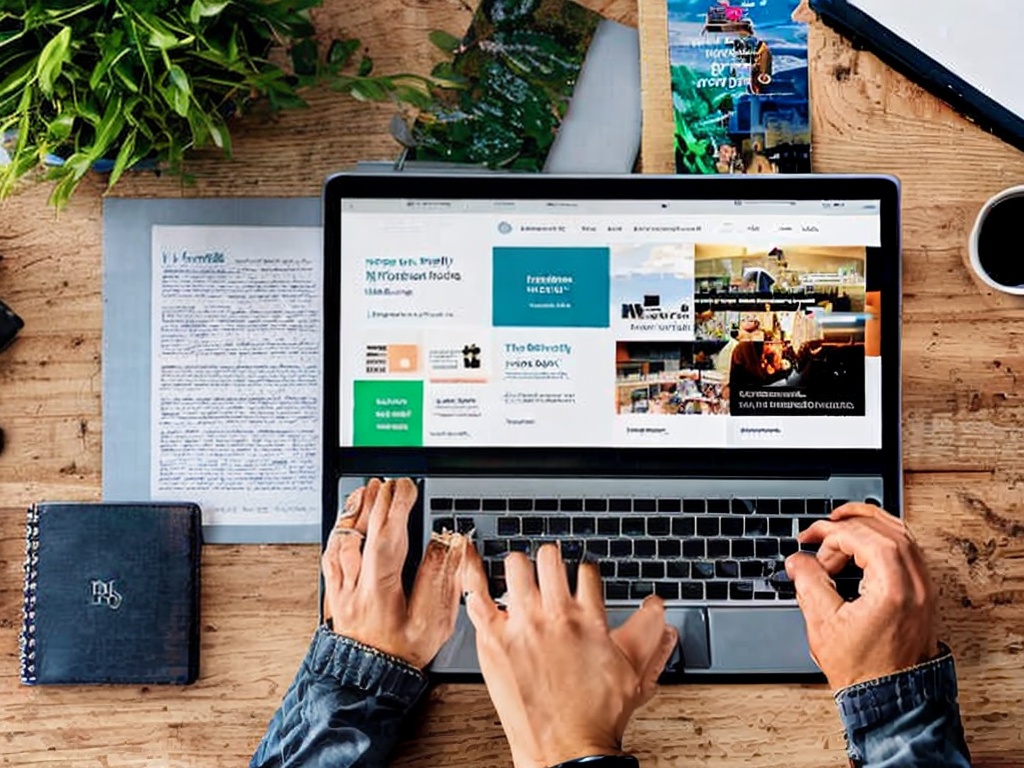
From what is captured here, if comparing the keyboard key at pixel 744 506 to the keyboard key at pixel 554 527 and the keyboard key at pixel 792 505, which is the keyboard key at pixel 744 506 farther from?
the keyboard key at pixel 554 527

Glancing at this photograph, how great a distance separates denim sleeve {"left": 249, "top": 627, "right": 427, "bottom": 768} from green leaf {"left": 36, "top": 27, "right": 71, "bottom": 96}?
1.65 ft

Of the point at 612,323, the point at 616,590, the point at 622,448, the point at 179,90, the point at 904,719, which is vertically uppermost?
the point at 179,90

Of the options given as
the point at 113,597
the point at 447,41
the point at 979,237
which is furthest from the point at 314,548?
the point at 979,237

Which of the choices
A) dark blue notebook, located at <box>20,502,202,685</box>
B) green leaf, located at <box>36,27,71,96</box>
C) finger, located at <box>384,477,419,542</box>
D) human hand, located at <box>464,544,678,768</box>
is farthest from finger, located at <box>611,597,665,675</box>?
green leaf, located at <box>36,27,71,96</box>

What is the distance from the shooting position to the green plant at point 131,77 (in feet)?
2.30

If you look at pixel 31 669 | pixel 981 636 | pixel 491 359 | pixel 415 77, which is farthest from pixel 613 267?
pixel 31 669

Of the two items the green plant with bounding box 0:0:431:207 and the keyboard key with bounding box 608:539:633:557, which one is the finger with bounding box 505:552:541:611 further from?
the green plant with bounding box 0:0:431:207

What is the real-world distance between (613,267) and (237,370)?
14.5 inches

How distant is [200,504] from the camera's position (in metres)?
0.91

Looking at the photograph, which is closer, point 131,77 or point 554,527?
point 131,77

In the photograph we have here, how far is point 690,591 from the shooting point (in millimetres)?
847

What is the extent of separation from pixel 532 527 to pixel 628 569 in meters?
0.09

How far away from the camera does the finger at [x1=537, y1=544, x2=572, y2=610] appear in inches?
33.1

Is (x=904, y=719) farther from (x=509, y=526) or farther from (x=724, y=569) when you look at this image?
(x=509, y=526)
